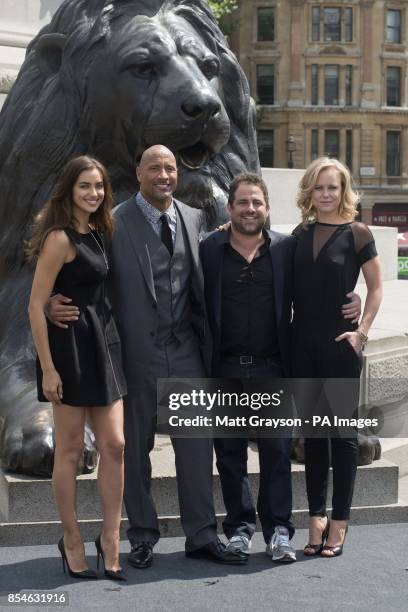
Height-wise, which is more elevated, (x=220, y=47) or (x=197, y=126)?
(x=220, y=47)

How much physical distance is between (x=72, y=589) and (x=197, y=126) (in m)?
1.91

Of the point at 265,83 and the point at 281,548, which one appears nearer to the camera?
the point at 281,548

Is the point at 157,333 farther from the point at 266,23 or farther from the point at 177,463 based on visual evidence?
the point at 266,23

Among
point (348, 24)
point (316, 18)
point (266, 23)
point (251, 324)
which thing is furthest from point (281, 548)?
point (348, 24)

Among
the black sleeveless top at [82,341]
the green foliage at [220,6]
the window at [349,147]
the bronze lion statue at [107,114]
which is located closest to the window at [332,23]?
the window at [349,147]

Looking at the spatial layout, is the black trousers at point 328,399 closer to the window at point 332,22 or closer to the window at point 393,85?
the window at point 332,22

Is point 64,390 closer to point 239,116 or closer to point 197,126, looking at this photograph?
point 197,126

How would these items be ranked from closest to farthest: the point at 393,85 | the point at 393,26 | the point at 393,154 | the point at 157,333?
the point at 157,333, the point at 393,26, the point at 393,85, the point at 393,154

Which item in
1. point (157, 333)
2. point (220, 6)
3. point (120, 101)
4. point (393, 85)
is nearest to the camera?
point (157, 333)

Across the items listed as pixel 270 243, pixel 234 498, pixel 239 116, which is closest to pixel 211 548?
pixel 234 498

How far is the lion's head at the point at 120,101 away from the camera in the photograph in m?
4.30

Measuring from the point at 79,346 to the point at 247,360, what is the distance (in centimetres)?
63

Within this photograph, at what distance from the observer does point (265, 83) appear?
4384 cm

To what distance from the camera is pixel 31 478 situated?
3850 millimetres
